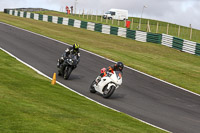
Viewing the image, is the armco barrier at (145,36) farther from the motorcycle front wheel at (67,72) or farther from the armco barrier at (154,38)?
the motorcycle front wheel at (67,72)

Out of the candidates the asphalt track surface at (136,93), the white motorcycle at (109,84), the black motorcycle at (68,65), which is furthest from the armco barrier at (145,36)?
the white motorcycle at (109,84)

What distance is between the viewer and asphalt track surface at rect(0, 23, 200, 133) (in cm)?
1298

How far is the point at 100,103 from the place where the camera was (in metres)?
14.0

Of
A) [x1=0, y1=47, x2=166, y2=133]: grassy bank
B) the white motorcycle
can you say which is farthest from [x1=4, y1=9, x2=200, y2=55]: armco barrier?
[x1=0, y1=47, x2=166, y2=133]: grassy bank

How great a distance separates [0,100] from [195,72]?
17345 mm

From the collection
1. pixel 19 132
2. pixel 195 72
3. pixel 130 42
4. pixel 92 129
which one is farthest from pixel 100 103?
pixel 130 42

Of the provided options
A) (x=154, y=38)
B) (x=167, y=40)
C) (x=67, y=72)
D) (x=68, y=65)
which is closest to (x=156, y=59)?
(x=167, y=40)

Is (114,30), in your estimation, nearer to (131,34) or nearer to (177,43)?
(131,34)

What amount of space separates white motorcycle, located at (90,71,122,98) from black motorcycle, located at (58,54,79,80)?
2.07 metres

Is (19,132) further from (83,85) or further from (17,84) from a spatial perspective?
(83,85)

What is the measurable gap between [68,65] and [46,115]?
857 centimetres

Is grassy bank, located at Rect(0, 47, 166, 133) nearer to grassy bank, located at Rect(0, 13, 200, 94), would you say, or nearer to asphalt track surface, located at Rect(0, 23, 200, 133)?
asphalt track surface, located at Rect(0, 23, 200, 133)

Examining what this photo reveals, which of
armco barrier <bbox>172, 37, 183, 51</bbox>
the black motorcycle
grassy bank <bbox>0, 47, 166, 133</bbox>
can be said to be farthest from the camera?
armco barrier <bbox>172, 37, 183, 51</bbox>

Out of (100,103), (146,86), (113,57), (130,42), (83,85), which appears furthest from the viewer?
(130,42)
